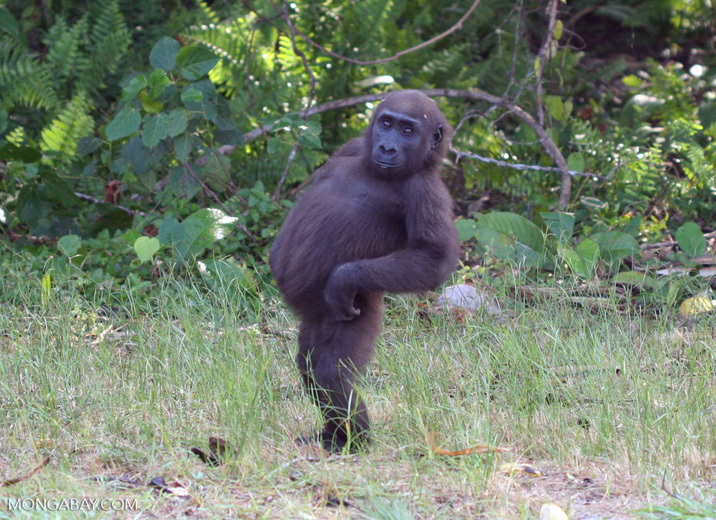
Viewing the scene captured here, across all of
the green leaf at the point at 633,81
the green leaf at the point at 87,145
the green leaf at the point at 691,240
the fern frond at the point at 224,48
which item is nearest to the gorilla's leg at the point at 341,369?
the green leaf at the point at 691,240

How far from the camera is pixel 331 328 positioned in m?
3.47

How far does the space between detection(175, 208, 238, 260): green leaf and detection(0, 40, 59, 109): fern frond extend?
93.8 inches

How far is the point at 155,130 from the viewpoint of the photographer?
5.33 meters

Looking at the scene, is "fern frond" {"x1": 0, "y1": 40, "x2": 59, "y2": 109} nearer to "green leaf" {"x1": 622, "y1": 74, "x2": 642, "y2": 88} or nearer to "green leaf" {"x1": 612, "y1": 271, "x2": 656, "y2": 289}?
"green leaf" {"x1": 612, "y1": 271, "x2": 656, "y2": 289}

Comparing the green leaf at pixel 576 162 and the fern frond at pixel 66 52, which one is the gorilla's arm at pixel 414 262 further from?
the fern frond at pixel 66 52

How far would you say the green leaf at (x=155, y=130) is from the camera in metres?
5.29

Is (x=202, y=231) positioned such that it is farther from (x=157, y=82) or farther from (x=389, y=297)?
(x=389, y=297)

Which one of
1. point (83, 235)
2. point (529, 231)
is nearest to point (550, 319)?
point (529, 231)

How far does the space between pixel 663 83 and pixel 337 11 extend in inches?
131

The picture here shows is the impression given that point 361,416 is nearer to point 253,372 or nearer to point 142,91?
point 253,372

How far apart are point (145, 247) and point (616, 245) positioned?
3061 millimetres

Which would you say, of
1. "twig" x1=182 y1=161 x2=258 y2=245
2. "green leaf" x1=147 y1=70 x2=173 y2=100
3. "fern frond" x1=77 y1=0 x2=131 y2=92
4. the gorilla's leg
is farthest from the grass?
"fern frond" x1=77 y1=0 x2=131 y2=92

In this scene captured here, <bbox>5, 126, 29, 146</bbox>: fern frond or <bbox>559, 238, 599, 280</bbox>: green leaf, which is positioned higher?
<bbox>5, 126, 29, 146</bbox>: fern frond

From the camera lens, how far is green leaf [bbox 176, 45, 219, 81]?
5.39 m
